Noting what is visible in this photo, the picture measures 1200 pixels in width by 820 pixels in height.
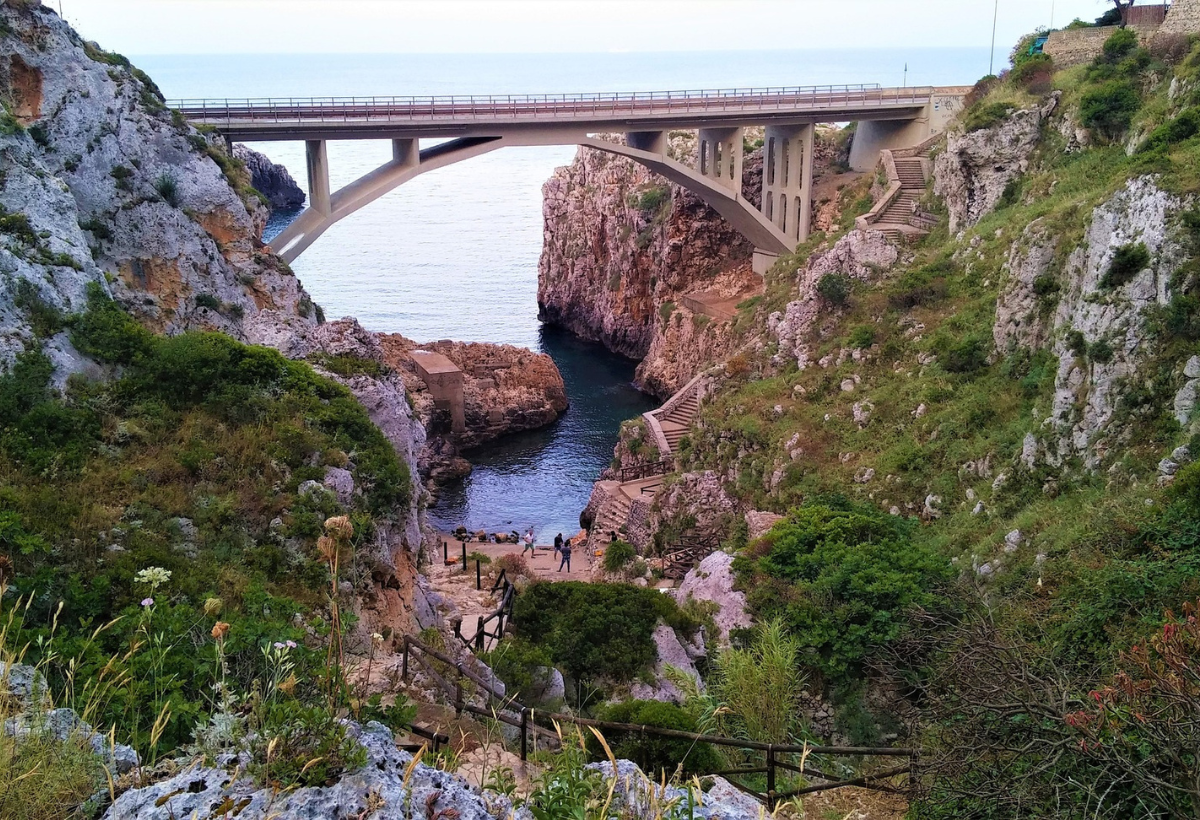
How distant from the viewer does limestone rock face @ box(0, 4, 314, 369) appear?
741 inches

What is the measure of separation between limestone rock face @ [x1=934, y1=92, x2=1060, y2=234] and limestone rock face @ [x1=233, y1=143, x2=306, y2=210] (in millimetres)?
71804

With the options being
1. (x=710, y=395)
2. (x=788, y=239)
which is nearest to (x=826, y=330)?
(x=710, y=395)

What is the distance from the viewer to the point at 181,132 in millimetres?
26000

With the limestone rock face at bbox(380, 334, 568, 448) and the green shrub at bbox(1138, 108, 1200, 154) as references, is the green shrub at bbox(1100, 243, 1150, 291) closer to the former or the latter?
the green shrub at bbox(1138, 108, 1200, 154)

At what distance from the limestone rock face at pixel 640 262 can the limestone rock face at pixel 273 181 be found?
39784 mm

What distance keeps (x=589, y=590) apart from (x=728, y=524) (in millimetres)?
12938

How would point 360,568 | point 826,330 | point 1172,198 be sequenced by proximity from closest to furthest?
point 360,568 → point 1172,198 → point 826,330

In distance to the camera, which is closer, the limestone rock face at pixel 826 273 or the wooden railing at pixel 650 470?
the limestone rock face at pixel 826 273

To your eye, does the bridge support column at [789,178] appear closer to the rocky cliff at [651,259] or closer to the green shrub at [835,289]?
the rocky cliff at [651,259]

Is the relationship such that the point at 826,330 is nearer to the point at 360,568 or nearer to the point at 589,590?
the point at 589,590

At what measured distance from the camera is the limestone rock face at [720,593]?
1969 centimetres

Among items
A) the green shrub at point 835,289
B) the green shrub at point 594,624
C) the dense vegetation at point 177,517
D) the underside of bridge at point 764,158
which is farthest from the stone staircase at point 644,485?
the dense vegetation at point 177,517

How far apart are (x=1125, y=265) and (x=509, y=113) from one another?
88.4 ft

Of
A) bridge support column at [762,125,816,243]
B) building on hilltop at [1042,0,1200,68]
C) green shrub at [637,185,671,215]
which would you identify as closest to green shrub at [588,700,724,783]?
building on hilltop at [1042,0,1200,68]
